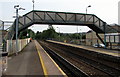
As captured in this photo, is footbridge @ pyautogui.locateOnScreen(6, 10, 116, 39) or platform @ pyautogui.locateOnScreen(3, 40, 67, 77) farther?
footbridge @ pyautogui.locateOnScreen(6, 10, 116, 39)

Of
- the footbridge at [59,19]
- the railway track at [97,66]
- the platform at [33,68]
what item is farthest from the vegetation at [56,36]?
the platform at [33,68]

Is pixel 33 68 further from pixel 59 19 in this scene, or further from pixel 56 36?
pixel 56 36

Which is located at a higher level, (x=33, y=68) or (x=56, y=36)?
(x=56, y=36)

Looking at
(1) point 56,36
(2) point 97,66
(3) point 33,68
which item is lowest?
(2) point 97,66

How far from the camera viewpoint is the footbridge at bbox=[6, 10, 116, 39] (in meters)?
24.1

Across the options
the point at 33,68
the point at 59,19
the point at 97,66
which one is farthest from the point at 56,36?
the point at 33,68

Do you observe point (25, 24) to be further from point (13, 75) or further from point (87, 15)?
point (13, 75)

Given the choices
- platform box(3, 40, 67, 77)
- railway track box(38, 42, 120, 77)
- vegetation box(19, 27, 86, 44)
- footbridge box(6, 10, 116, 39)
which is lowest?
railway track box(38, 42, 120, 77)

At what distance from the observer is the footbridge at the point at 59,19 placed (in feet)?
79.2

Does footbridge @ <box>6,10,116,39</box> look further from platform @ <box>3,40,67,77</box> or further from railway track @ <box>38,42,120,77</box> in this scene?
platform @ <box>3,40,67,77</box>

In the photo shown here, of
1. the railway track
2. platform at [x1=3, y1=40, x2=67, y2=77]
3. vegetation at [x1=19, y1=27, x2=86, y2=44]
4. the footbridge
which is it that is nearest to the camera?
platform at [x1=3, y1=40, x2=67, y2=77]

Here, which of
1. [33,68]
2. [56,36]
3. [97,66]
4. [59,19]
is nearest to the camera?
[33,68]

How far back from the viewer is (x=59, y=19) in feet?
85.5

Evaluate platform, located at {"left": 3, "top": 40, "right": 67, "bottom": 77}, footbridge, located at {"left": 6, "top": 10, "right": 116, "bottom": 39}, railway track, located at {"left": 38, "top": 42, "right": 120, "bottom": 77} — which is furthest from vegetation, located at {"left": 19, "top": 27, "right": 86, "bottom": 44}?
platform, located at {"left": 3, "top": 40, "right": 67, "bottom": 77}
